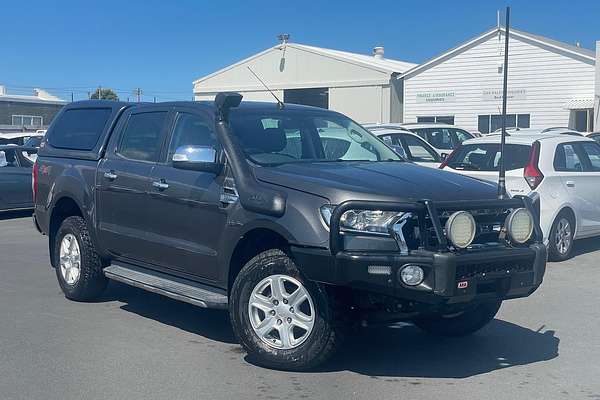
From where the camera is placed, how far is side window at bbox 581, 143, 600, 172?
1111 cm

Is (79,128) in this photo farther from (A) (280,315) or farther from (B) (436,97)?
(B) (436,97)

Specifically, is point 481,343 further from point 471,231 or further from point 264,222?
point 264,222

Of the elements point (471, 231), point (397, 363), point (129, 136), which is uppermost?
point (129, 136)

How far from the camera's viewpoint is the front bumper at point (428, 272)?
17.0 ft

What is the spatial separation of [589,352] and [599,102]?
1033 inches

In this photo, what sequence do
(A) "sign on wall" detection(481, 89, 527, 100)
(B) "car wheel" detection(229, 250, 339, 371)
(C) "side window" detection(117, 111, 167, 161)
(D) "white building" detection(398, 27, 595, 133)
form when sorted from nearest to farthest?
(B) "car wheel" detection(229, 250, 339, 371) → (C) "side window" detection(117, 111, 167, 161) → (D) "white building" detection(398, 27, 595, 133) → (A) "sign on wall" detection(481, 89, 527, 100)

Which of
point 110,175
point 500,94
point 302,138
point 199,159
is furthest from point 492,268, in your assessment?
point 500,94

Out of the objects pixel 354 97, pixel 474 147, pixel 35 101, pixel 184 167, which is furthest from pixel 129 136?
pixel 35 101

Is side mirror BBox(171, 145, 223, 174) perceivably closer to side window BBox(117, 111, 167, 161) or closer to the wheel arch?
the wheel arch

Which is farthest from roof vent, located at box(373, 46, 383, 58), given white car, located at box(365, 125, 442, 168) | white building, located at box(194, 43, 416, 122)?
white car, located at box(365, 125, 442, 168)

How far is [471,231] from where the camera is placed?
5.40 meters

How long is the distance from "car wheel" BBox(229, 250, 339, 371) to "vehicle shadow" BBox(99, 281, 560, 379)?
26 cm

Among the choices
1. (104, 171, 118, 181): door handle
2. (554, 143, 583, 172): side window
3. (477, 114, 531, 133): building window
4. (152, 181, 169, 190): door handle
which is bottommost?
(152, 181, 169, 190): door handle

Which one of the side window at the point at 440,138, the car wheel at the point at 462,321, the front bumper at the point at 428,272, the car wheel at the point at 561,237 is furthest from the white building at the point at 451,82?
the front bumper at the point at 428,272
